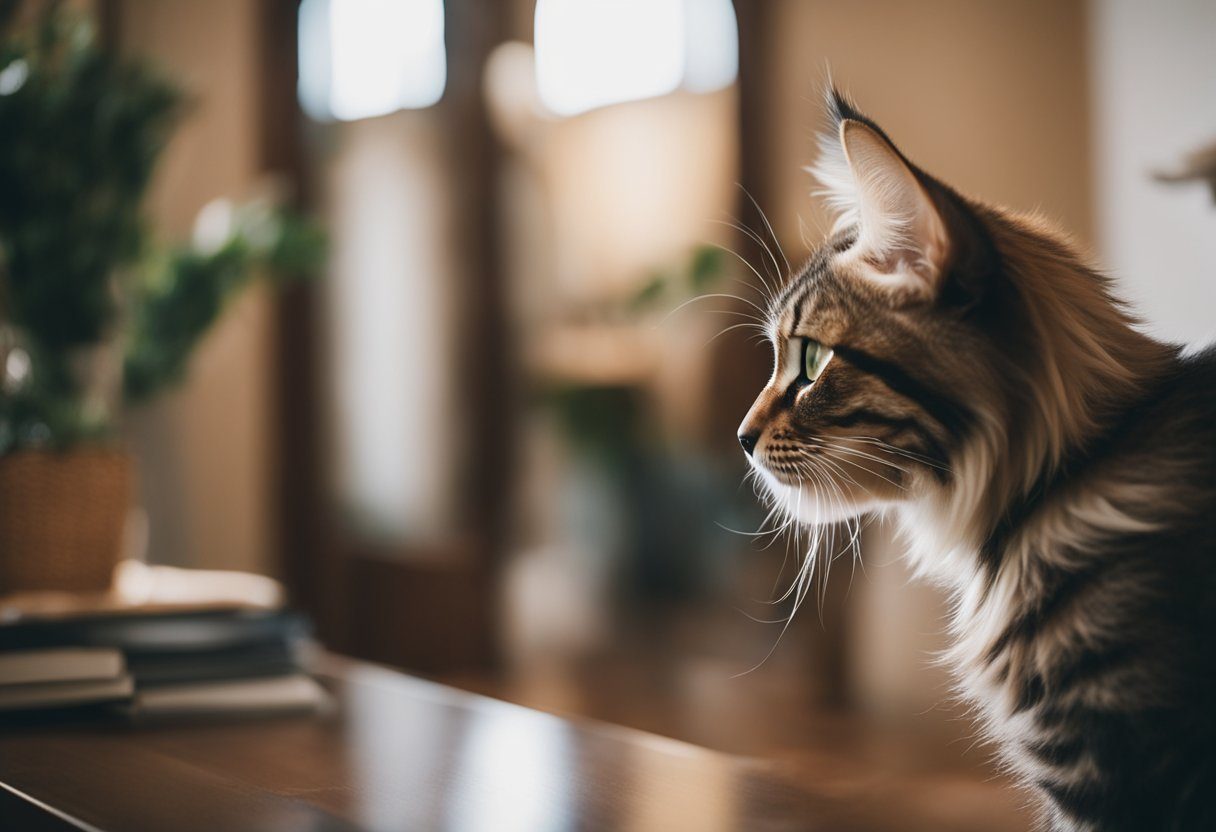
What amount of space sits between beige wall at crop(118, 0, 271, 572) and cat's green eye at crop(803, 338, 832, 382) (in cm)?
193

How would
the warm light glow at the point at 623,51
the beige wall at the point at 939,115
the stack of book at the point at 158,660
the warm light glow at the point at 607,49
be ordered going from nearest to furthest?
the stack of book at the point at 158,660
the beige wall at the point at 939,115
the warm light glow at the point at 623,51
the warm light glow at the point at 607,49

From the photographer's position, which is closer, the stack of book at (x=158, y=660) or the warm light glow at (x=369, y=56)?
the stack of book at (x=158, y=660)

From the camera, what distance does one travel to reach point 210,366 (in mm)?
2611

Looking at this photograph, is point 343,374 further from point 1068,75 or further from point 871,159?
point 871,159

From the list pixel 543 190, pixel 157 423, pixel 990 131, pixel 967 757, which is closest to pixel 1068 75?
pixel 990 131

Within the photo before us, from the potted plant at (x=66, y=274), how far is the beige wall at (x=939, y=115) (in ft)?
5.04

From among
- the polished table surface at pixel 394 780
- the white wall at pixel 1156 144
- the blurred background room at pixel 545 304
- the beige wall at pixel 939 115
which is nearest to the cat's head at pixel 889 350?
the polished table surface at pixel 394 780

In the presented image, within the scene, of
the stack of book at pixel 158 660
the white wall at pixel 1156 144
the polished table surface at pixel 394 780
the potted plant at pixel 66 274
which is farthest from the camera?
the white wall at pixel 1156 144

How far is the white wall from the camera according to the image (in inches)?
72.0

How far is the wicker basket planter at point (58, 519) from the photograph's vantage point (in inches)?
55.9

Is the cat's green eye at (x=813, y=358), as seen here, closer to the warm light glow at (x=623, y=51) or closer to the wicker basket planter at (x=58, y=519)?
the wicker basket planter at (x=58, y=519)

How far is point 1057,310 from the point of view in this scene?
0.71 meters

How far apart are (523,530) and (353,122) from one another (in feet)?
5.13

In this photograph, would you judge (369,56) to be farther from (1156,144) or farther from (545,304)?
(1156,144)
